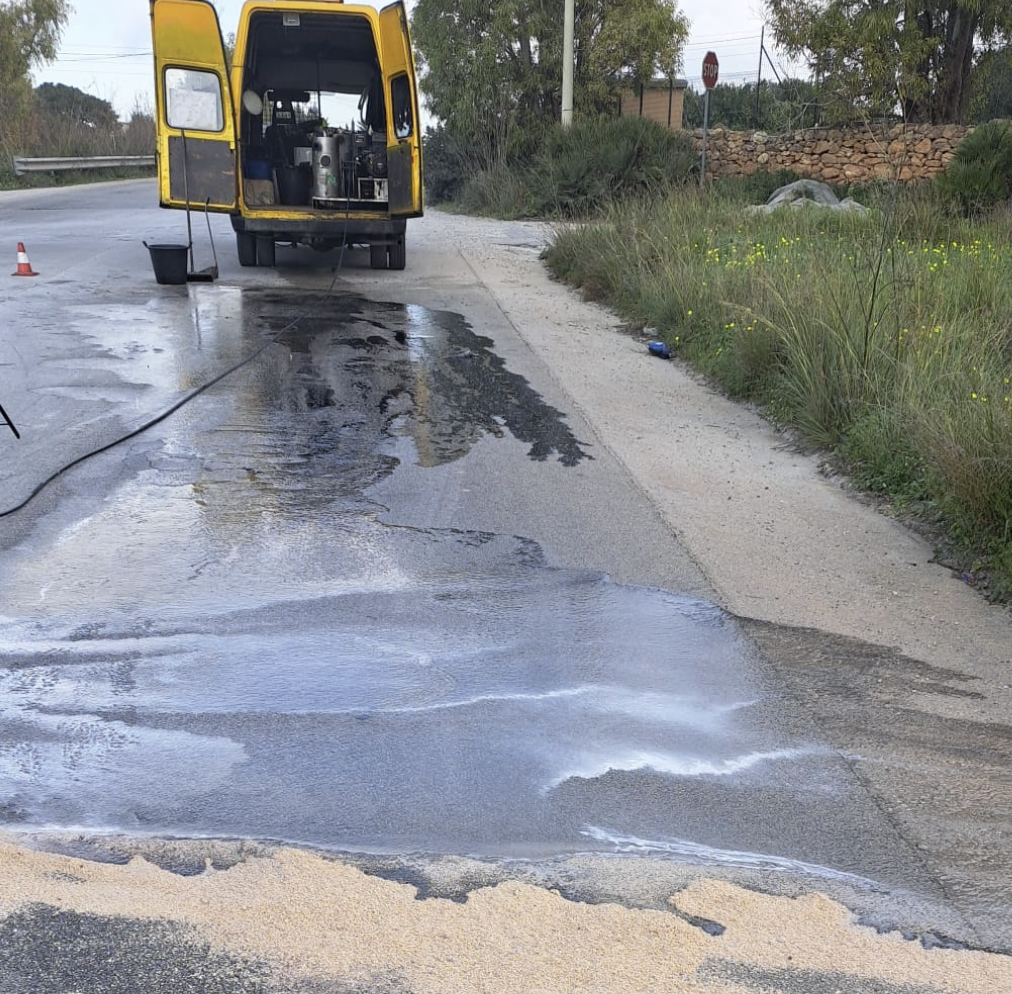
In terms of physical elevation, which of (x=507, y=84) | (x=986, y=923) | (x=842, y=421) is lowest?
(x=986, y=923)

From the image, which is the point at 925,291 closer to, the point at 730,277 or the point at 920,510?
the point at 730,277

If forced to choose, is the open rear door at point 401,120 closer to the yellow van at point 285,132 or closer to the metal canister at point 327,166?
the yellow van at point 285,132

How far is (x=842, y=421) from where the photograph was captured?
672 cm

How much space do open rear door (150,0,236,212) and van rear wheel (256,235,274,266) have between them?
0.94 m

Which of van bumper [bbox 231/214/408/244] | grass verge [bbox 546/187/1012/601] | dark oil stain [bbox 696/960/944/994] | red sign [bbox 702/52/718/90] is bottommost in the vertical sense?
dark oil stain [bbox 696/960/944/994]

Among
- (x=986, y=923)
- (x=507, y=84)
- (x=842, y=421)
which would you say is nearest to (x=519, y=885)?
(x=986, y=923)

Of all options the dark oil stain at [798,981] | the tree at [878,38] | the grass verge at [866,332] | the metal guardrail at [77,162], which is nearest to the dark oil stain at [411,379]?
the grass verge at [866,332]

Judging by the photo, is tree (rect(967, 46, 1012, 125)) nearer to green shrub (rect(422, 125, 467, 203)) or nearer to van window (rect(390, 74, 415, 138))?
green shrub (rect(422, 125, 467, 203))

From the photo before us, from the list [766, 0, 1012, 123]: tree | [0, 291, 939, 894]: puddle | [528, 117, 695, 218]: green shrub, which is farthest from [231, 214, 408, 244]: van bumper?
[766, 0, 1012, 123]: tree

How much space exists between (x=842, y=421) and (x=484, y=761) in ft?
13.7

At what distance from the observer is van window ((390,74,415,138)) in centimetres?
1354

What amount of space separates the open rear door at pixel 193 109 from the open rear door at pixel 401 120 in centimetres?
192

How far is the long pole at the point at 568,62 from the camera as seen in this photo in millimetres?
23622

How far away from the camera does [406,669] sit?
3883mm
